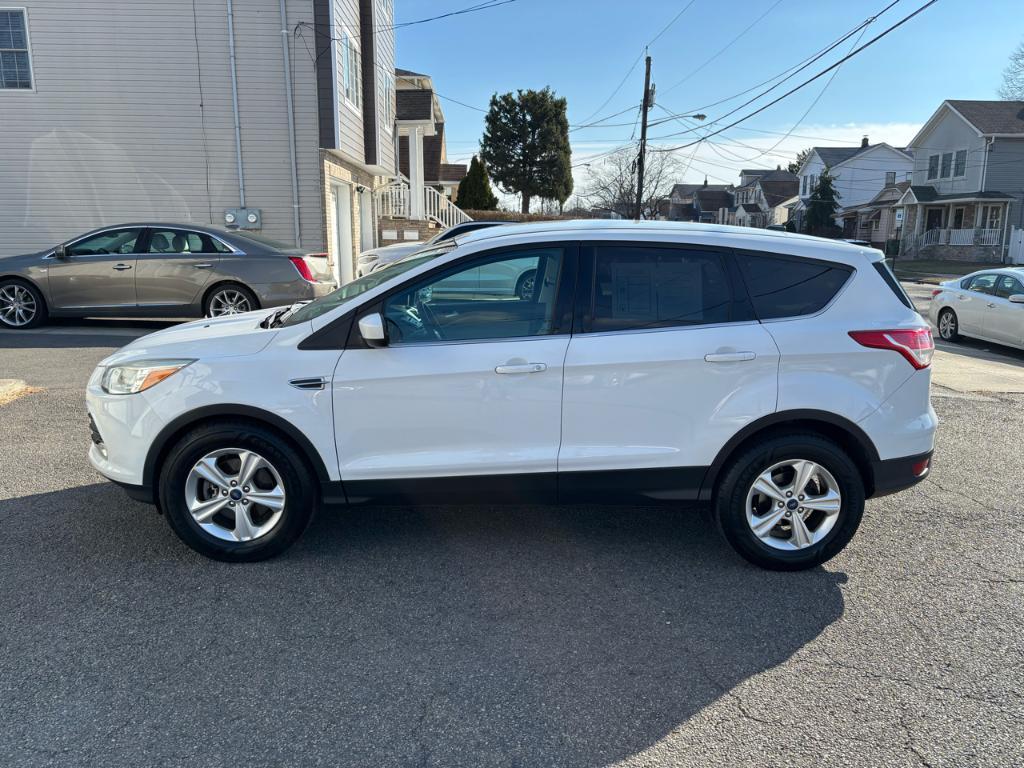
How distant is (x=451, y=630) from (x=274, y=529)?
115 centimetres

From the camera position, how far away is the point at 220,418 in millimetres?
3926

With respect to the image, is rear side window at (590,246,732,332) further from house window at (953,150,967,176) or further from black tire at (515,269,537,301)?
house window at (953,150,967,176)

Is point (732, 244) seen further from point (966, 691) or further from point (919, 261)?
point (919, 261)

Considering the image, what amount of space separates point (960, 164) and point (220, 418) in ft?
154

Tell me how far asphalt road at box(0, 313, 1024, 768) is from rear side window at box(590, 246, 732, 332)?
1306 millimetres

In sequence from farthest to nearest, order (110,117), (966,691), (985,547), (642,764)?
1. (110,117)
2. (985,547)
3. (966,691)
4. (642,764)

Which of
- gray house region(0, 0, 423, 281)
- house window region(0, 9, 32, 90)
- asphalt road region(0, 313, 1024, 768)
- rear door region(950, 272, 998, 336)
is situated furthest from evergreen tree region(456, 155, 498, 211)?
asphalt road region(0, 313, 1024, 768)

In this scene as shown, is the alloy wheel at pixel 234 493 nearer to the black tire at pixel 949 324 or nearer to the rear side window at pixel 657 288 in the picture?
the rear side window at pixel 657 288

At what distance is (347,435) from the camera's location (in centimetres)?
389

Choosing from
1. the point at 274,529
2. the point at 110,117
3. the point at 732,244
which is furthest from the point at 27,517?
the point at 110,117

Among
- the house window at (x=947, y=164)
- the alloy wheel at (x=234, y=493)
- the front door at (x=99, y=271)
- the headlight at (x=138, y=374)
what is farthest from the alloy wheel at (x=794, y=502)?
the house window at (x=947, y=164)

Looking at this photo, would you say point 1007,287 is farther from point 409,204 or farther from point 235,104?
point 409,204

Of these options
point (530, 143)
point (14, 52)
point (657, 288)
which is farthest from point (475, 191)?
point (657, 288)

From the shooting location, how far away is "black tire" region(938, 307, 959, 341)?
13352 mm
